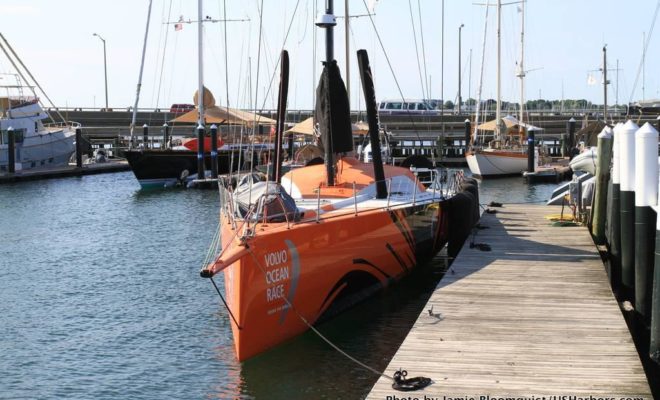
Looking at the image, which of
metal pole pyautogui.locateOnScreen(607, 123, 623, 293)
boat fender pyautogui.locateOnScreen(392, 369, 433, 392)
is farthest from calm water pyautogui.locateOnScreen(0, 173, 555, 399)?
metal pole pyautogui.locateOnScreen(607, 123, 623, 293)

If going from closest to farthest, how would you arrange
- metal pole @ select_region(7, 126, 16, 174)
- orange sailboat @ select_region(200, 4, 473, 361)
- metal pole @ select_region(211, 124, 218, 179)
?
orange sailboat @ select_region(200, 4, 473, 361)
metal pole @ select_region(211, 124, 218, 179)
metal pole @ select_region(7, 126, 16, 174)

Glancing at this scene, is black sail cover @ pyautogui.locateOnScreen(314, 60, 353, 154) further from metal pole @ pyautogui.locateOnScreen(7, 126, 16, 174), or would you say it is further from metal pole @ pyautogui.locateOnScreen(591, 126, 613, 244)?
metal pole @ pyautogui.locateOnScreen(7, 126, 16, 174)

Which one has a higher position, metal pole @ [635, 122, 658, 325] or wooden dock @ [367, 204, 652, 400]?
metal pole @ [635, 122, 658, 325]

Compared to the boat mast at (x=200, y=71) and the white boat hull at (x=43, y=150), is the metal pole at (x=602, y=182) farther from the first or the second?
the white boat hull at (x=43, y=150)

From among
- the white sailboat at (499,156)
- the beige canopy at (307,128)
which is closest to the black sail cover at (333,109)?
the beige canopy at (307,128)

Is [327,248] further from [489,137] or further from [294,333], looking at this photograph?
[489,137]

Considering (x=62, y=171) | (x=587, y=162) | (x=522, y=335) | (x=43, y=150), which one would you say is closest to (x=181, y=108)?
(x=43, y=150)

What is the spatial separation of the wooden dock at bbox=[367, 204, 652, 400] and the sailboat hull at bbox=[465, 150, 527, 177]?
28.4 meters

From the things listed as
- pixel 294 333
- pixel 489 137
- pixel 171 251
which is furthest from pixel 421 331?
pixel 489 137

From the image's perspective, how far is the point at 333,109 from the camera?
55.4 feet

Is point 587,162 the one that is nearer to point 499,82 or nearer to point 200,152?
point 200,152

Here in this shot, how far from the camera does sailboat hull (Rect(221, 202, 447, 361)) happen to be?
40.5ft

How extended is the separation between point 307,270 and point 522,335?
3.39 meters

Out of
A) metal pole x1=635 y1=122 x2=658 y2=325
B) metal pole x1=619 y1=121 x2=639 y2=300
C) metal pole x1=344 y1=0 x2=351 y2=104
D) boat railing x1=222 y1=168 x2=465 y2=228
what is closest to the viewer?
metal pole x1=635 y1=122 x2=658 y2=325
